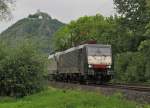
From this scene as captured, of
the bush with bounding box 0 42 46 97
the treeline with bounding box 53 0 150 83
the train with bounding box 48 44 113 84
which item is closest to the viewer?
the bush with bounding box 0 42 46 97

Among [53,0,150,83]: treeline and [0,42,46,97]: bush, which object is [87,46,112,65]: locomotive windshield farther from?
[0,42,46,97]: bush

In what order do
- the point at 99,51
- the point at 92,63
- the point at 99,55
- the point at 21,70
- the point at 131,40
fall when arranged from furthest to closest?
the point at 131,40 < the point at 99,51 < the point at 99,55 < the point at 92,63 < the point at 21,70

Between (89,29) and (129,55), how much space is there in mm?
39114

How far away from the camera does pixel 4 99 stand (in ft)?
84.3

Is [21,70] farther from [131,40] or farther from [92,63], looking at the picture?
[131,40]

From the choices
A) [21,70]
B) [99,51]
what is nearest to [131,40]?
[99,51]

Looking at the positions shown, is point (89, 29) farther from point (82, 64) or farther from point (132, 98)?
point (132, 98)

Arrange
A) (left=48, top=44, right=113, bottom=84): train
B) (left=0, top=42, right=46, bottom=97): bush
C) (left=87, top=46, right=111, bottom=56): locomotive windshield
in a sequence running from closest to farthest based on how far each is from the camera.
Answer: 1. (left=0, top=42, right=46, bottom=97): bush
2. (left=48, top=44, right=113, bottom=84): train
3. (left=87, top=46, right=111, bottom=56): locomotive windshield

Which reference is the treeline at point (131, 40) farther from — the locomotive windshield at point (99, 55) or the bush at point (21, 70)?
the bush at point (21, 70)

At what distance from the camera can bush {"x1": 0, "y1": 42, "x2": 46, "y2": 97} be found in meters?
27.9

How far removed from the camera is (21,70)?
93.5 ft

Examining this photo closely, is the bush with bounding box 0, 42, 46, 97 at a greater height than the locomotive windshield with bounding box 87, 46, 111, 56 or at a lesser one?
lesser

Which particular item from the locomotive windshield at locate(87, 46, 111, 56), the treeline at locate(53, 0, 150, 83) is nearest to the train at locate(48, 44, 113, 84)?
the locomotive windshield at locate(87, 46, 111, 56)

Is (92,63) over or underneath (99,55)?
underneath
